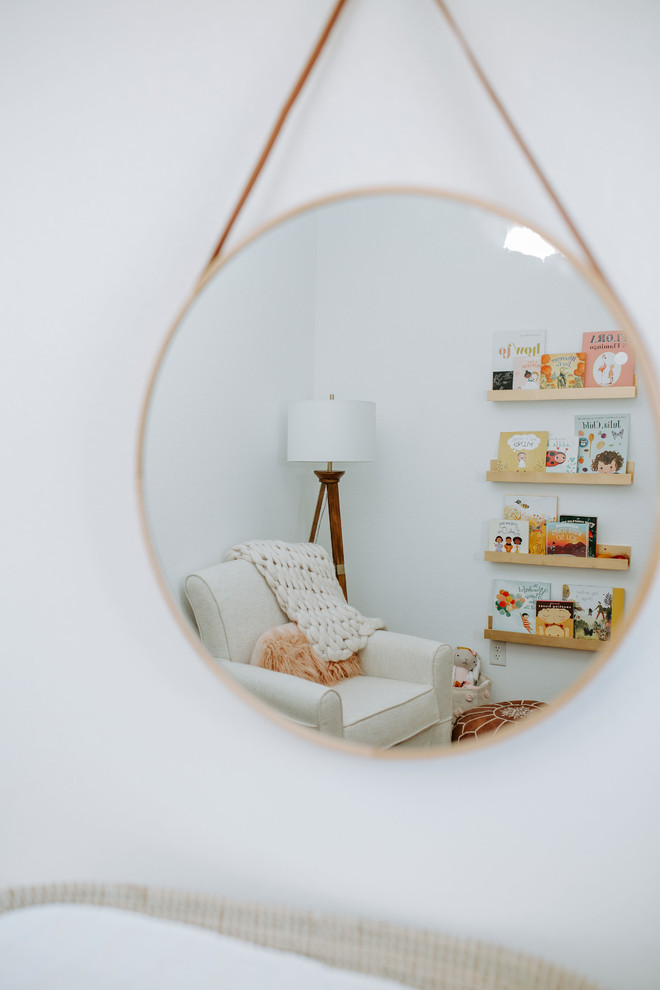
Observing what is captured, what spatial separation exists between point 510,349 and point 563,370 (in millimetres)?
75

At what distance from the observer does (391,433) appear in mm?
1062

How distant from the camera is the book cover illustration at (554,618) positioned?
97 cm

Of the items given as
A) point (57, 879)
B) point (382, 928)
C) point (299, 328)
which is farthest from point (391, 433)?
point (57, 879)

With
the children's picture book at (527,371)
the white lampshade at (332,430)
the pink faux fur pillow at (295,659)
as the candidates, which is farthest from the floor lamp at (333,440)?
the children's picture book at (527,371)

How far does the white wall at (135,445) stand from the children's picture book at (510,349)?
0.13 m

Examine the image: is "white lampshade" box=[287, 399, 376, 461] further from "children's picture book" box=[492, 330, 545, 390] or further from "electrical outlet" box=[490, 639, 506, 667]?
"electrical outlet" box=[490, 639, 506, 667]

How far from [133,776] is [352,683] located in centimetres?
47

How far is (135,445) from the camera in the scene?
121cm

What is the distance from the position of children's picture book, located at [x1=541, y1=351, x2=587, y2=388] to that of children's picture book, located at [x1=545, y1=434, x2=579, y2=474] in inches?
2.7

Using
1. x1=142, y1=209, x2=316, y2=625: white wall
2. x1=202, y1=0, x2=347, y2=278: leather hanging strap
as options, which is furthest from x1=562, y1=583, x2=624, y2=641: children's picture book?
x1=202, y1=0, x2=347, y2=278: leather hanging strap

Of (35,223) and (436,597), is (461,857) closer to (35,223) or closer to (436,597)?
(436,597)

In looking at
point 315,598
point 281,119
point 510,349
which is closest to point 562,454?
point 510,349

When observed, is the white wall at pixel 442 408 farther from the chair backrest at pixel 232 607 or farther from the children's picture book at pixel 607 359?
the chair backrest at pixel 232 607

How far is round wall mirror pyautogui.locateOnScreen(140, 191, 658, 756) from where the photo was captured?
0.97 m
